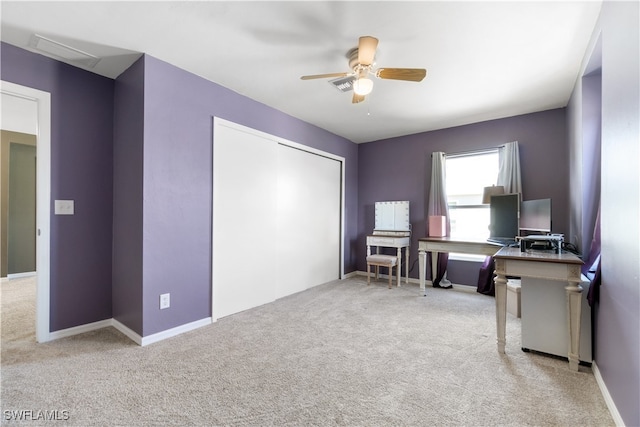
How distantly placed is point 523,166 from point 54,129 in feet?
17.1

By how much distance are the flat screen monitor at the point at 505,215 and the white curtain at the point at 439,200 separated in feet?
2.57

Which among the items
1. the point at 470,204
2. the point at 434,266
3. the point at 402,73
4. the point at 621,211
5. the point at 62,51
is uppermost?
the point at 62,51

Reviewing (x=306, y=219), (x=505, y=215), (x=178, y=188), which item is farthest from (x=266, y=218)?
(x=505, y=215)

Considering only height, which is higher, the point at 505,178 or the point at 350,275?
the point at 505,178

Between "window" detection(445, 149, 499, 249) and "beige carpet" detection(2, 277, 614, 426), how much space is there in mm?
1641

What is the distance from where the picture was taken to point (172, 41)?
2.20 m

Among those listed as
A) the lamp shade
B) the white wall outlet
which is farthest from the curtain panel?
the white wall outlet

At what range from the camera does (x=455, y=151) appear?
4.26 m

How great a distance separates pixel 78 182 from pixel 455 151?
467 centimetres

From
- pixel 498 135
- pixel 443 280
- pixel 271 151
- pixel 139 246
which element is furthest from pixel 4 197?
pixel 498 135

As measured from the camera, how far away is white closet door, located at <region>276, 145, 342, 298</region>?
375 cm

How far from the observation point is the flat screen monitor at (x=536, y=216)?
2805 mm

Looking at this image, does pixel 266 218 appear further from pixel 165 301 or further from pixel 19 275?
pixel 19 275

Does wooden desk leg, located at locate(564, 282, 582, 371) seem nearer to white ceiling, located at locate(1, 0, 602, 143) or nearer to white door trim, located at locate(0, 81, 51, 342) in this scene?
white ceiling, located at locate(1, 0, 602, 143)
